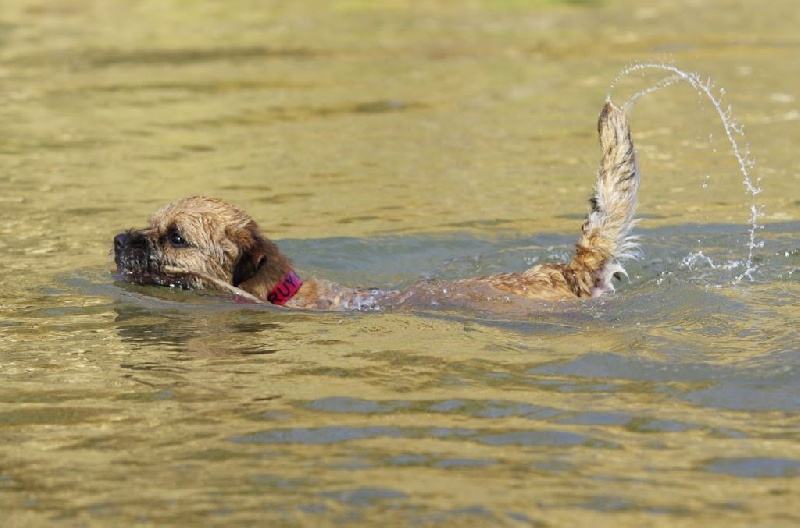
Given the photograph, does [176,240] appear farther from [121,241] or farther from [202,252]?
[121,241]

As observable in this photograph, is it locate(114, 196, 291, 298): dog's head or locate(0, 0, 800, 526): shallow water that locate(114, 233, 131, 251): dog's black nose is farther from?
locate(0, 0, 800, 526): shallow water

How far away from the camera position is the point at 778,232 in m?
9.78

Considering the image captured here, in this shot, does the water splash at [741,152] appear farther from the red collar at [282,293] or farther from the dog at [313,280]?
the red collar at [282,293]

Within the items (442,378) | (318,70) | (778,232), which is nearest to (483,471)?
(442,378)

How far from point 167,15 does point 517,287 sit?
16.1 meters

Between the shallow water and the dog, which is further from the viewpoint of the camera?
the dog

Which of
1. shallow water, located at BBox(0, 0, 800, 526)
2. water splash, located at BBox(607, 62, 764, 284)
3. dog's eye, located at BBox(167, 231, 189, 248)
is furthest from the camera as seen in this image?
water splash, located at BBox(607, 62, 764, 284)

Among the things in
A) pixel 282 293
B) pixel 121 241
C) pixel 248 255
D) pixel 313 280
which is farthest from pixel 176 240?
pixel 313 280

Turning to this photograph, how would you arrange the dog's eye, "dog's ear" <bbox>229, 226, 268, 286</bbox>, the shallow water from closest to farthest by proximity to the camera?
1. the shallow water
2. "dog's ear" <bbox>229, 226, 268, 286</bbox>
3. the dog's eye

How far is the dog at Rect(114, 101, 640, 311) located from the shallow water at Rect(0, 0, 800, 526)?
6.9 inches

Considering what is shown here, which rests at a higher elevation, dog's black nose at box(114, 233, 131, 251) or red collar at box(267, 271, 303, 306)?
dog's black nose at box(114, 233, 131, 251)

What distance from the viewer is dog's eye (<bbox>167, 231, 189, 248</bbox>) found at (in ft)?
26.6

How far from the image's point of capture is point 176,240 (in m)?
8.13

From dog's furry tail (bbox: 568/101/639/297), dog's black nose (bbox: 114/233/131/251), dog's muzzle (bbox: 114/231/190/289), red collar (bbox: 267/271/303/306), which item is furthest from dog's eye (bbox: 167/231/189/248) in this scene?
dog's furry tail (bbox: 568/101/639/297)
